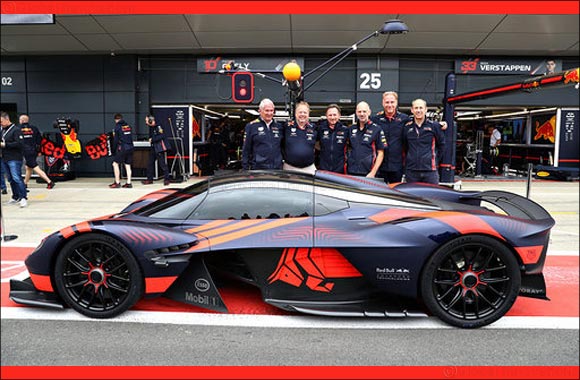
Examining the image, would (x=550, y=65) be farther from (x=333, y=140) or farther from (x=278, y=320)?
(x=278, y=320)

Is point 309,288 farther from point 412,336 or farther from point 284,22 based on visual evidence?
point 284,22

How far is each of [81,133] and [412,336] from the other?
13084mm

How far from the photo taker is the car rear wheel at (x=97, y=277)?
289 centimetres

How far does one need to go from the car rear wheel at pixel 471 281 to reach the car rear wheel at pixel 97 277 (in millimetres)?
1960

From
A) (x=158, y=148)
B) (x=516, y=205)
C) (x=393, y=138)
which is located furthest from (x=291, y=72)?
(x=158, y=148)

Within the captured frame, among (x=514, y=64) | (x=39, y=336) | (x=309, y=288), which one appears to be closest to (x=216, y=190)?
(x=309, y=288)

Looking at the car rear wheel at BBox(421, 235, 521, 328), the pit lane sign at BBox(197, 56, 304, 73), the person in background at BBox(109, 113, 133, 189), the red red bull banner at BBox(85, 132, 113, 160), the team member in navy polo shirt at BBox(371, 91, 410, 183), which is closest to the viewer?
the car rear wheel at BBox(421, 235, 521, 328)

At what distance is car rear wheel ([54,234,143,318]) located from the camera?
9.49ft

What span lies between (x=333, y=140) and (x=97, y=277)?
10.8 feet

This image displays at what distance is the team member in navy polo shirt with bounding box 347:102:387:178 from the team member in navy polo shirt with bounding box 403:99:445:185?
1.14ft

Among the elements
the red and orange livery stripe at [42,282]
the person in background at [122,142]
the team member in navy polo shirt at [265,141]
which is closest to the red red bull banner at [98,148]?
the person in background at [122,142]

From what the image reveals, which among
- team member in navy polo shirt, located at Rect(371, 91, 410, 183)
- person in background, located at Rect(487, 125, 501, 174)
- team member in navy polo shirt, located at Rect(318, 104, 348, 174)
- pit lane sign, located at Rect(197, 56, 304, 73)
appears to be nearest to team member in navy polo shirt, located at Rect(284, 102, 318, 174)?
team member in navy polo shirt, located at Rect(318, 104, 348, 174)

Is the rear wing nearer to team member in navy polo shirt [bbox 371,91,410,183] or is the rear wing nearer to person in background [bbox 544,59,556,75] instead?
team member in navy polo shirt [bbox 371,91,410,183]

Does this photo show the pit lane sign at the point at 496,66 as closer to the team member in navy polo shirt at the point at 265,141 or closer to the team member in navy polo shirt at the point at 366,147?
the team member in navy polo shirt at the point at 366,147
